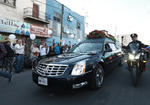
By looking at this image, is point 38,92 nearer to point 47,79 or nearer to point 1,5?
point 47,79

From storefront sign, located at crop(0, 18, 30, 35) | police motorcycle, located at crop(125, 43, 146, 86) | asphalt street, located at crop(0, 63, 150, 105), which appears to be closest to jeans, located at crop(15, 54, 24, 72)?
asphalt street, located at crop(0, 63, 150, 105)

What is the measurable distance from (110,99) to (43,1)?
52.6 ft

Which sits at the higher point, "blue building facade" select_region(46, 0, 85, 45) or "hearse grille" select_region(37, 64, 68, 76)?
"blue building facade" select_region(46, 0, 85, 45)

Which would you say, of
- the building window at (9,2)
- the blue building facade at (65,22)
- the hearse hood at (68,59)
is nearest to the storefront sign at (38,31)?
the blue building facade at (65,22)

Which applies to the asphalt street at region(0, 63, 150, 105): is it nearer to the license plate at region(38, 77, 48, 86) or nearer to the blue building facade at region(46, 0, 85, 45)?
the license plate at region(38, 77, 48, 86)

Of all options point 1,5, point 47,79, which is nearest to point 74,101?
point 47,79

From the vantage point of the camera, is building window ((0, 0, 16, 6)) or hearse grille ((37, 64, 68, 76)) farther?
building window ((0, 0, 16, 6))

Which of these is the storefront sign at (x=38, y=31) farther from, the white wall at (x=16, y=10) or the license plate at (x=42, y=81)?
the license plate at (x=42, y=81)

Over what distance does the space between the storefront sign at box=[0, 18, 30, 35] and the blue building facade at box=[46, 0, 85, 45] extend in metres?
3.39

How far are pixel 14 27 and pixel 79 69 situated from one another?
11.2 metres

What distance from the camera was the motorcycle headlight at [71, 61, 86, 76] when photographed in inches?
93.4

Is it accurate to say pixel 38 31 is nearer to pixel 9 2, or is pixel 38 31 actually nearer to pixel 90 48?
pixel 9 2

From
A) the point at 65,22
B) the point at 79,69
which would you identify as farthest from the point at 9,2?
the point at 79,69

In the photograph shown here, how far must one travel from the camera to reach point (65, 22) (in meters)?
18.9
